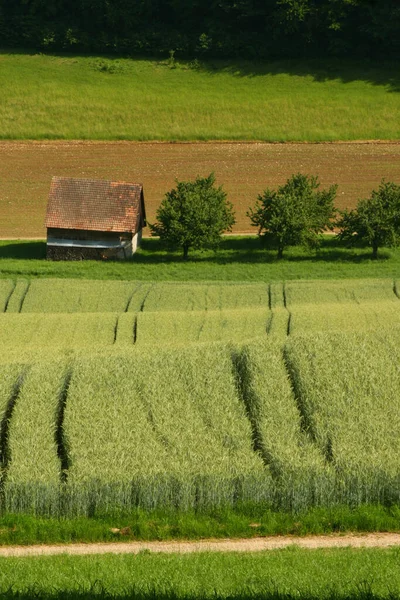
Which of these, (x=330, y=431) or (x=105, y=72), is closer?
(x=330, y=431)

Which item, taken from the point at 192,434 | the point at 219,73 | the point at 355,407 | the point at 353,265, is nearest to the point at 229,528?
the point at 192,434

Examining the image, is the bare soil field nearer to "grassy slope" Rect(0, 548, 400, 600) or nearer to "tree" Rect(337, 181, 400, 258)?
"tree" Rect(337, 181, 400, 258)

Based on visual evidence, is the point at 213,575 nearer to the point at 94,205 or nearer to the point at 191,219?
the point at 191,219

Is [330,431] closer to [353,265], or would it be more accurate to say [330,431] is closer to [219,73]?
[353,265]

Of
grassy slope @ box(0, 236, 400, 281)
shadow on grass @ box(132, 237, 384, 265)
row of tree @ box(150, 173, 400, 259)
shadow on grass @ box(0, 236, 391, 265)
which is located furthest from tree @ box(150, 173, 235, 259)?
grassy slope @ box(0, 236, 400, 281)

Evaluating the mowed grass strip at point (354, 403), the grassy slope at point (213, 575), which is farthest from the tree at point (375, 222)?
the grassy slope at point (213, 575)

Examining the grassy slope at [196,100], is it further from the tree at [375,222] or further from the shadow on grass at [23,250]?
the tree at [375,222]
